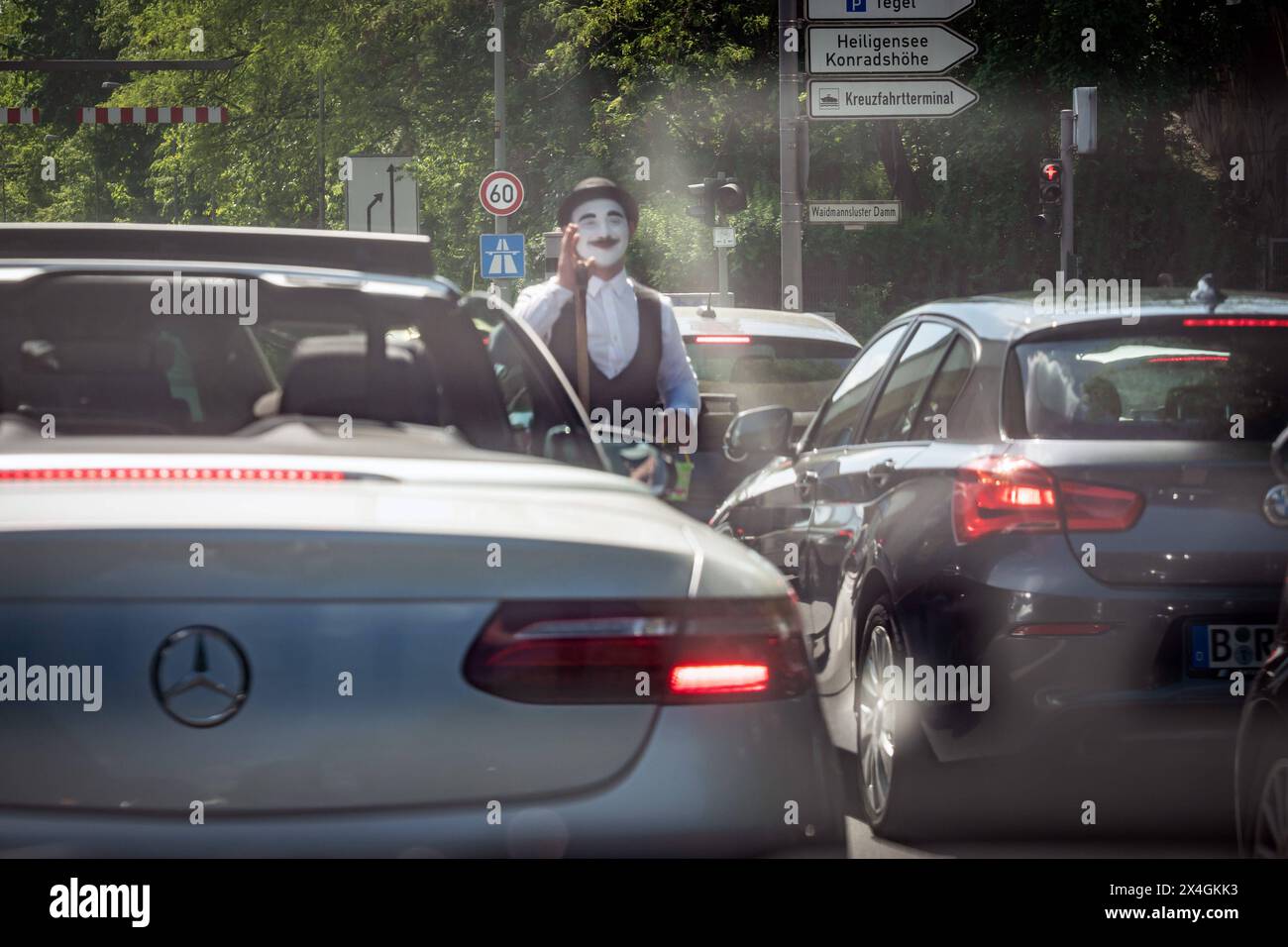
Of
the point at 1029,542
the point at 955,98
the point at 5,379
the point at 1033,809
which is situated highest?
the point at 955,98

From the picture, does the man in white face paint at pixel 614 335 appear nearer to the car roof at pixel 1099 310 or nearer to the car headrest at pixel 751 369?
the car roof at pixel 1099 310

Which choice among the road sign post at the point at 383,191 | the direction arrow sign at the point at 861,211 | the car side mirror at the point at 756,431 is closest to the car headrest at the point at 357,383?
the car side mirror at the point at 756,431

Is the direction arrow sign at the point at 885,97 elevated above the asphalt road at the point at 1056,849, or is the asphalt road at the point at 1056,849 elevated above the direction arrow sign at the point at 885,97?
the direction arrow sign at the point at 885,97

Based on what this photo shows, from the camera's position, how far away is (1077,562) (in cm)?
506

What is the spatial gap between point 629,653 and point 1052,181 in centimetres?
2351

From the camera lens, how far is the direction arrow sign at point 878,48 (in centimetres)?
1808

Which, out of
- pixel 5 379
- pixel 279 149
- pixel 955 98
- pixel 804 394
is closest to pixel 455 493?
pixel 5 379

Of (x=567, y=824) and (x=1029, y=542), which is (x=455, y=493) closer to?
(x=567, y=824)

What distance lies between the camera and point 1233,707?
4945mm

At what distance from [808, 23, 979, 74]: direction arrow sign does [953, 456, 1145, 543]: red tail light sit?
13.3 m

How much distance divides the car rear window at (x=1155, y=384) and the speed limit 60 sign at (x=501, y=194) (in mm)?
23687

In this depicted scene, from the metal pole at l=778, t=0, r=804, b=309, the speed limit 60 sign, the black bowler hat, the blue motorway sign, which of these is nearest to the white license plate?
the black bowler hat

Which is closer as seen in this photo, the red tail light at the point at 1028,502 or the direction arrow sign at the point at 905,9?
the red tail light at the point at 1028,502
